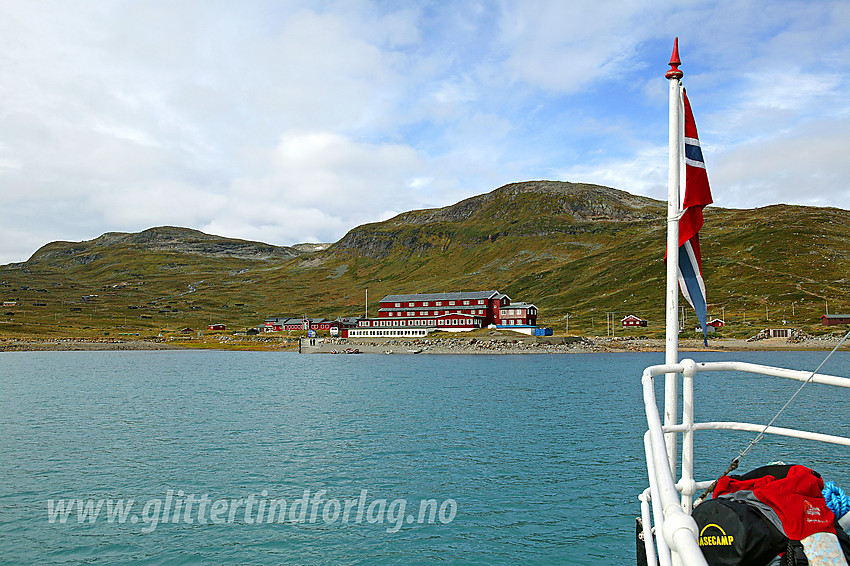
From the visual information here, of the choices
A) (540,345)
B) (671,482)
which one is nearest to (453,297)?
(540,345)

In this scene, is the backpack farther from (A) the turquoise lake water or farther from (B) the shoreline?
(B) the shoreline

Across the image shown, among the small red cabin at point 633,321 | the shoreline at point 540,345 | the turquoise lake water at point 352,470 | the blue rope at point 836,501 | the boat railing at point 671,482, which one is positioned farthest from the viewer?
the small red cabin at point 633,321

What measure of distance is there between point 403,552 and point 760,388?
212ft

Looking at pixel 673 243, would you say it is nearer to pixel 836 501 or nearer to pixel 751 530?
pixel 836 501

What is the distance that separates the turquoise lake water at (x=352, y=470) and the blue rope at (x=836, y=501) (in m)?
13.0

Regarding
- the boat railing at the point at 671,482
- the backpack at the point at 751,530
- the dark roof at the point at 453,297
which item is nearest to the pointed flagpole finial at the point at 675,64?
the boat railing at the point at 671,482

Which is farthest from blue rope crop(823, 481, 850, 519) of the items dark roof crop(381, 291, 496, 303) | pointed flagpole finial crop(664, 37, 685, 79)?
dark roof crop(381, 291, 496, 303)

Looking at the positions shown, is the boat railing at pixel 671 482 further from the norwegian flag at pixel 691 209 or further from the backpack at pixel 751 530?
the norwegian flag at pixel 691 209

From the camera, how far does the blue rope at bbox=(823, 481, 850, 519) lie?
25.0 feet

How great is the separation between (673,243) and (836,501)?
4.38 metres

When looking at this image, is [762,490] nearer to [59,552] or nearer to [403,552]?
[403,552]

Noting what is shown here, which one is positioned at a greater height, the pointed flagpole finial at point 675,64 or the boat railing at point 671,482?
the pointed flagpole finial at point 675,64

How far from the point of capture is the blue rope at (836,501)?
7605 mm

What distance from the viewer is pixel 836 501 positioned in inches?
300
